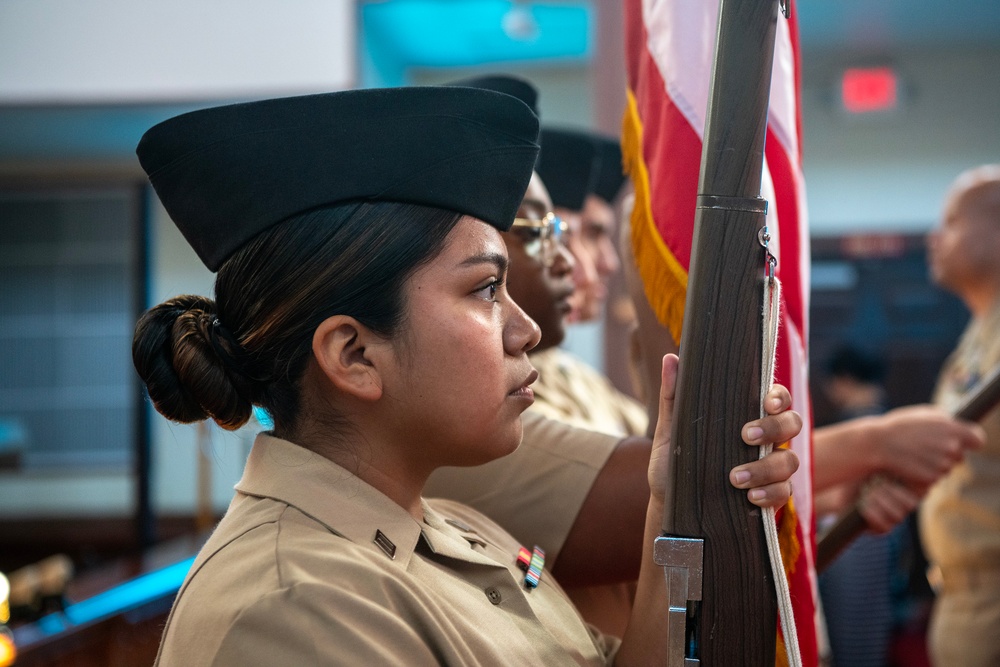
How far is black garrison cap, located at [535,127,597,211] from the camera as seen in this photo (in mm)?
2082

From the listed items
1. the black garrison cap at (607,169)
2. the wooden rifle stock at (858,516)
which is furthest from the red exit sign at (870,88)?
the wooden rifle stock at (858,516)

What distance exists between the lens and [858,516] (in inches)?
68.7

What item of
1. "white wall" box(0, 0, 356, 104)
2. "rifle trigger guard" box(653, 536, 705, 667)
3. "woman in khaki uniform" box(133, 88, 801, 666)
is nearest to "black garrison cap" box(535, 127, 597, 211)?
"woman in khaki uniform" box(133, 88, 801, 666)

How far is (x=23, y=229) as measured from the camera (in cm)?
748

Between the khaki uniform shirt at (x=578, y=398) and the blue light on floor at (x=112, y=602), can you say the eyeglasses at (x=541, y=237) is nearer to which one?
the khaki uniform shirt at (x=578, y=398)

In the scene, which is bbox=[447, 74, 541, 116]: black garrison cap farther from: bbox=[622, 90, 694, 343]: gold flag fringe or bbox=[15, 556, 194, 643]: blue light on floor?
bbox=[15, 556, 194, 643]: blue light on floor

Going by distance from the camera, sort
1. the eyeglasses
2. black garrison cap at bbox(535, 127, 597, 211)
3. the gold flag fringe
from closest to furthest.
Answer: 1. the gold flag fringe
2. the eyeglasses
3. black garrison cap at bbox(535, 127, 597, 211)

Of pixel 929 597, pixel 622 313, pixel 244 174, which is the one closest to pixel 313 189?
pixel 244 174

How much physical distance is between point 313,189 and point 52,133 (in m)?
6.40

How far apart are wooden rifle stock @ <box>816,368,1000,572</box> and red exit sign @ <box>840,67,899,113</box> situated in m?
4.96

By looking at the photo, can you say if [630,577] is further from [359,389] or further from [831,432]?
[831,432]

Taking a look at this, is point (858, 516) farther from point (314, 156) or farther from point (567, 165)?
point (314, 156)

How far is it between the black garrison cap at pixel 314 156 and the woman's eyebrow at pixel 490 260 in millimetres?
45

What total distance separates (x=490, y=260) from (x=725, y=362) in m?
0.26
